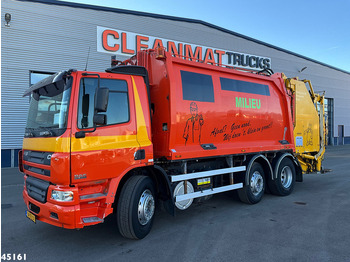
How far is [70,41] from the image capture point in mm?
14898

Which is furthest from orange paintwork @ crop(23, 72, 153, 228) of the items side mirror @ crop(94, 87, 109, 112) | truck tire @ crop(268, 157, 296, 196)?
truck tire @ crop(268, 157, 296, 196)

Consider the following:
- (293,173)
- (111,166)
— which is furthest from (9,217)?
(293,173)

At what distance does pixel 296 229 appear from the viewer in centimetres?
456

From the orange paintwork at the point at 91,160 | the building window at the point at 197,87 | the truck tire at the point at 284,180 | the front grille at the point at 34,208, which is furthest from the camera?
the truck tire at the point at 284,180

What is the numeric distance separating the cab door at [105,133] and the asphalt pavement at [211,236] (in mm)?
1152

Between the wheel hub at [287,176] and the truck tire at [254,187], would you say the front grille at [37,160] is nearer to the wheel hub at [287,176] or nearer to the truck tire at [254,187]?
the truck tire at [254,187]

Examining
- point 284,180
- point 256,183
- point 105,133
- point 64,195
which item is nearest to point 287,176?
point 284,180

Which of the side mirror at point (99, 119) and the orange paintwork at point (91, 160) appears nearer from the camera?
the orange paintwork at point (91, 160)

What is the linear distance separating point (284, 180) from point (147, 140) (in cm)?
475

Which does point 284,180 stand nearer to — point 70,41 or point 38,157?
point 38,157

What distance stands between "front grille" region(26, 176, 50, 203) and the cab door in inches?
22.9

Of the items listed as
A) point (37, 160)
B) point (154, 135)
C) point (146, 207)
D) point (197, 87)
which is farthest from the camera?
point (197, 87)

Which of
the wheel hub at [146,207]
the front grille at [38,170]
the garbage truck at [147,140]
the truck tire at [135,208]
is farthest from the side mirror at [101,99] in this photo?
the wheel hub at [146,207]

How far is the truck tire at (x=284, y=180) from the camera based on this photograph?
6823mm
